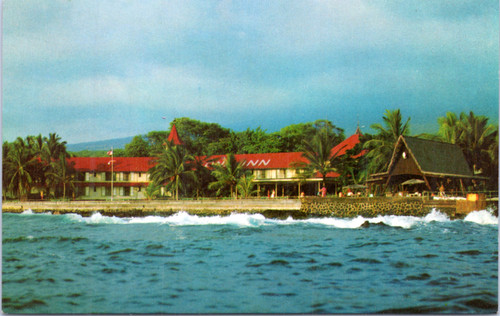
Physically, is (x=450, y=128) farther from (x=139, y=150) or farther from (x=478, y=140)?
(x=139, y=150)

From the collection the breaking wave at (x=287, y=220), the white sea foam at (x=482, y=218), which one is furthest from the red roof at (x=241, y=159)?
the white sea foam at (x=482, y=218)

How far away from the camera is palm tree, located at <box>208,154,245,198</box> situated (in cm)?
1595

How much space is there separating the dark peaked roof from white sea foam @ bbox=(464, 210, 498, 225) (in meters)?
1.14

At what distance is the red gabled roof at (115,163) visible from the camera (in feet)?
42.3

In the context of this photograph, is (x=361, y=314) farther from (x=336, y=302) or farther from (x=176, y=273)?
(x=176, y=273)

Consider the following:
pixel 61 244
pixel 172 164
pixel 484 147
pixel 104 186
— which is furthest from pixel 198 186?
pixel 484 147

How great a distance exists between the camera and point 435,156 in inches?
549

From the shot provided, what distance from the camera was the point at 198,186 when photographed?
54.1 feet

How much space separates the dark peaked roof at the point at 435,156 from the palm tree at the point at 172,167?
24.2 ft

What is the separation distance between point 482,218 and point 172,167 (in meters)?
9.67

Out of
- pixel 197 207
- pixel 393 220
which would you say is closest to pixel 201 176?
pixel 197 207

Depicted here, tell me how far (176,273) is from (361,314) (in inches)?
117

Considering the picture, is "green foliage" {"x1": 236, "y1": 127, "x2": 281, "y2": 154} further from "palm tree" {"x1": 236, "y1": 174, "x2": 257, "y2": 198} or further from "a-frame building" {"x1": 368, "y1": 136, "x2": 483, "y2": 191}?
"a-frame building" {"x1": 368, "y1": 136, "x2": 483, "y2": 191}

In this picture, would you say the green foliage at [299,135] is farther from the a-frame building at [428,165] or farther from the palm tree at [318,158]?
the a-frame building at [428,165]
